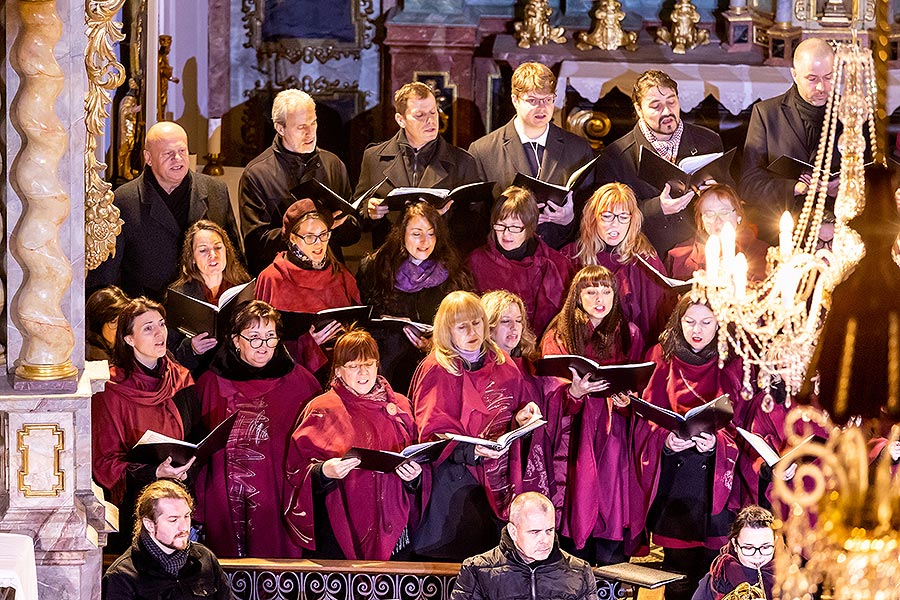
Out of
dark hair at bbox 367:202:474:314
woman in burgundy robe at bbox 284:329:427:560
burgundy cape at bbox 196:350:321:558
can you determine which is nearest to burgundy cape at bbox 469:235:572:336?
dark hair at bbox 367:202:474:314

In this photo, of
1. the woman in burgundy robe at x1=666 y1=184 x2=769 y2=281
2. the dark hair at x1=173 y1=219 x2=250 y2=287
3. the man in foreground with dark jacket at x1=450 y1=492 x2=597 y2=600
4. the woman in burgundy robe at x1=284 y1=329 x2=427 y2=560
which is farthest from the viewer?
the woman in burgundy robe at x1=666 y1=184 x2=769 y2=281

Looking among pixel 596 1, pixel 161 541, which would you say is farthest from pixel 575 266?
pixel 596 1

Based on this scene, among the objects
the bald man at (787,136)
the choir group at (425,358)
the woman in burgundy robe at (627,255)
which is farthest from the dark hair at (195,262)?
the bald man at (787,136)

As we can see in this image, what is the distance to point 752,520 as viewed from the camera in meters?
7.35

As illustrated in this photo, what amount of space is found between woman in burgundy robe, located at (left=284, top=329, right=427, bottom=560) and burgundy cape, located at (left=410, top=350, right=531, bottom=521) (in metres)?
0.14

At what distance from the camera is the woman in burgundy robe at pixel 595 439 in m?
8.16

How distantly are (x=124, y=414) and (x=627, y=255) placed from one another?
2.42m

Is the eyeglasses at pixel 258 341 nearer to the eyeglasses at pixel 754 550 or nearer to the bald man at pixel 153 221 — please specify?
the bald man at pixel 153 221

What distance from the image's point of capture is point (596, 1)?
11.6m

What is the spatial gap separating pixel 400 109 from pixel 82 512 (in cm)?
261

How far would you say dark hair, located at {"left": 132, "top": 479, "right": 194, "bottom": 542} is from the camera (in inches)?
276

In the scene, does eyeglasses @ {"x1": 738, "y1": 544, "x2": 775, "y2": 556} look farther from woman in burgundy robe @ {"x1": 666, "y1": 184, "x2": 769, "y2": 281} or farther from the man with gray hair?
the man with gray hair

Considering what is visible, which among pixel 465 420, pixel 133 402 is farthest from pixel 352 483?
pixel 133 402

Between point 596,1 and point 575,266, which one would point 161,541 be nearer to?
point 575,266
